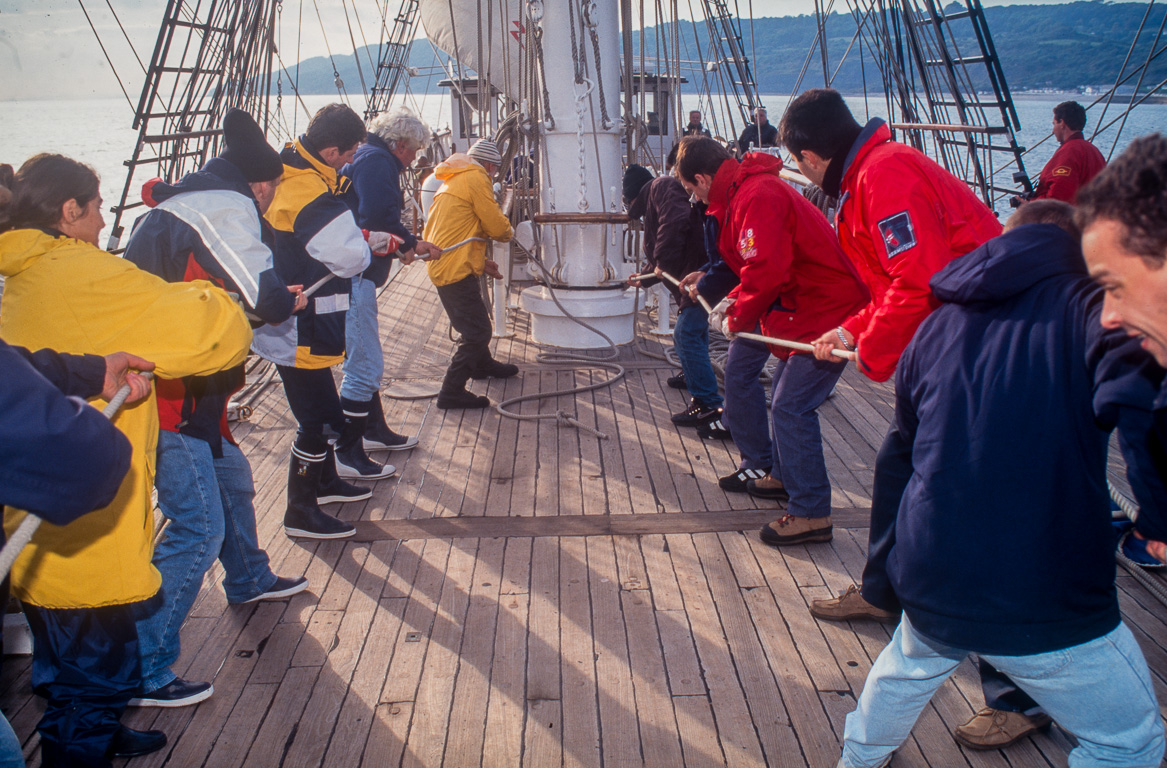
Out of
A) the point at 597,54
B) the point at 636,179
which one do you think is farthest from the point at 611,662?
the point at 597,54

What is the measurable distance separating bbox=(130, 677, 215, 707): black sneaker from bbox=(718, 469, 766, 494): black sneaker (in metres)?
2.20

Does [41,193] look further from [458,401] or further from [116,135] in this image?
[116,135]

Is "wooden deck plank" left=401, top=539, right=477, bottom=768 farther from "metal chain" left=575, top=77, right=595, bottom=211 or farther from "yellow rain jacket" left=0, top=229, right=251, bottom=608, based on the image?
"metal chain" left=575, top=77, right=595, bottom=211

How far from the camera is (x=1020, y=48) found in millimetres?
80375

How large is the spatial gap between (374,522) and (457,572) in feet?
1.95

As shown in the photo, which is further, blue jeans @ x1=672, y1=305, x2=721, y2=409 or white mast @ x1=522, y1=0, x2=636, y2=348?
white mast @ x1=522, y1=0, x2=636, y2=348

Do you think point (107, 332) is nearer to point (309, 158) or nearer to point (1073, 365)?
point (309, 158)

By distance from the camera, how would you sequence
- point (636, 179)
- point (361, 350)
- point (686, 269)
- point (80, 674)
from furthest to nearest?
1. point (636, 179)
2. point (686, 269)
3. point (361, 350)
4. point (80, 674)

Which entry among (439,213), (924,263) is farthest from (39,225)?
(439,213)

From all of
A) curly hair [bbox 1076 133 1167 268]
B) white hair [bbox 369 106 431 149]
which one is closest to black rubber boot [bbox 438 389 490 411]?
white hair [bbox 369 106 431 149]

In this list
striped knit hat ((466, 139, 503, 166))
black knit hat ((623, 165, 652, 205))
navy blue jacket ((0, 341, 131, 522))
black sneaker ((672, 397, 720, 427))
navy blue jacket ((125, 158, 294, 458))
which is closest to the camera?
navy blue jacket ((0, 341, 131, 522))

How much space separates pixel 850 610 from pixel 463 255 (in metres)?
3.04

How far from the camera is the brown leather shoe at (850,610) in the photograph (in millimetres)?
2686

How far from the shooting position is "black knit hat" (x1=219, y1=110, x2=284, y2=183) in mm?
2590
